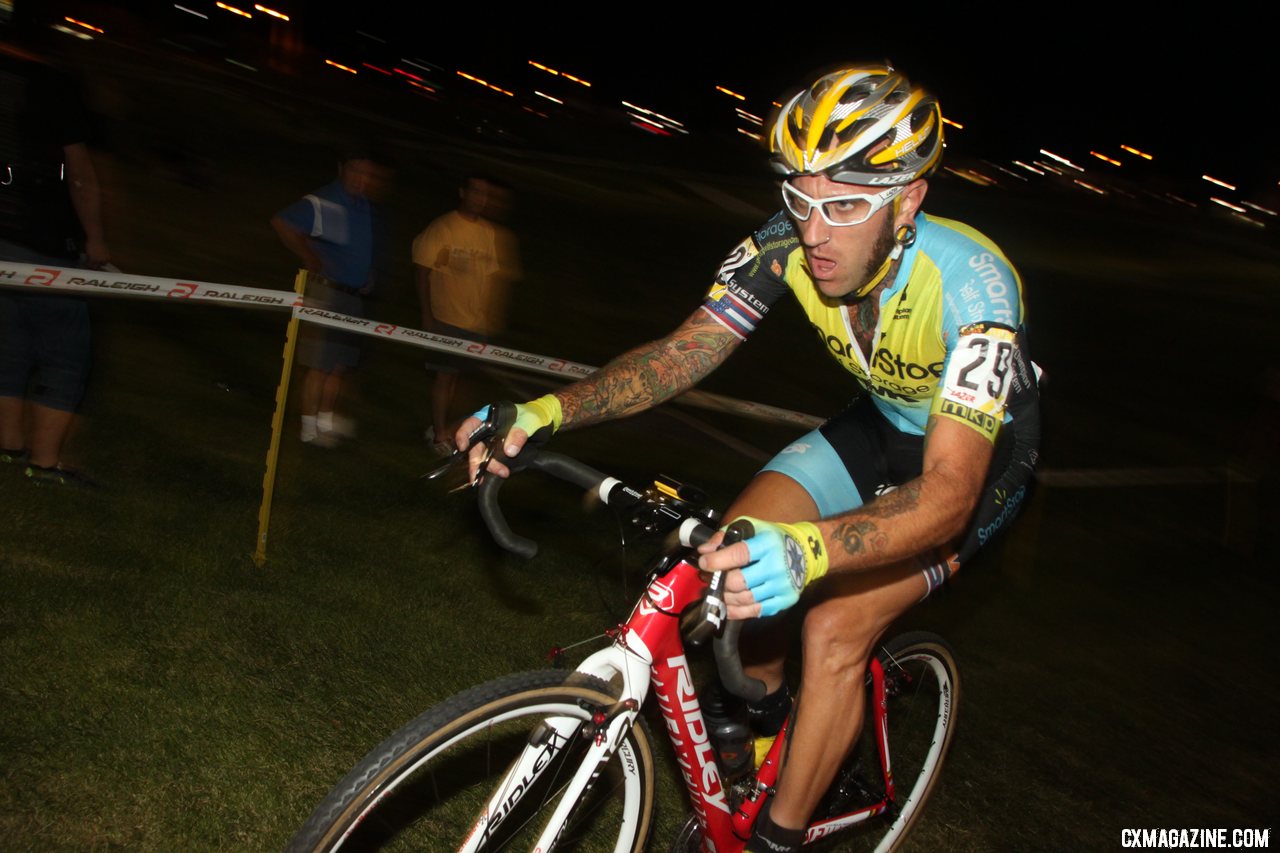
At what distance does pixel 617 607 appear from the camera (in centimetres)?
532

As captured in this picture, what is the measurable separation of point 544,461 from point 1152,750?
4171 mm

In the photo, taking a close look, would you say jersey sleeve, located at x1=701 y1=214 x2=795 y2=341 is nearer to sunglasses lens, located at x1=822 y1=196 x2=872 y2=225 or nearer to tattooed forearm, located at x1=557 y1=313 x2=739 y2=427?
tattooed forearm, located at x1=557 y1=313 x2=739 y2=427

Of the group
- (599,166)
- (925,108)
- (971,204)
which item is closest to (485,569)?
(925,108)

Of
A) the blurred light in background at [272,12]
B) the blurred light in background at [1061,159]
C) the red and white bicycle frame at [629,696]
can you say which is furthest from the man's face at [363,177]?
the blurred light in background at [1061,159]

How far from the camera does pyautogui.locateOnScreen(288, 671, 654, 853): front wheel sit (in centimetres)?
211

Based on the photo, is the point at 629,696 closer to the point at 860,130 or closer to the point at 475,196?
the point at 860,130

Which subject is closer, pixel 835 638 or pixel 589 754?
pixel 589 754

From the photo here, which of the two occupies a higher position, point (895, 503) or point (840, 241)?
point (840, 241)

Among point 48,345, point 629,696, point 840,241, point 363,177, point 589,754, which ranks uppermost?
point 840,241

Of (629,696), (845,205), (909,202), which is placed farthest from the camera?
(909,202)

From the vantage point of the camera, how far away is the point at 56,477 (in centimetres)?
512

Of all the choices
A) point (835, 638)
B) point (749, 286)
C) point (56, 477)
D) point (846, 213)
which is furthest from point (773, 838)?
point (56, 477)

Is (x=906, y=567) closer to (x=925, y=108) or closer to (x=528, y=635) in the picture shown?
(x=925, y=108)

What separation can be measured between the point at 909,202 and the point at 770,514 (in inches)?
39.4
